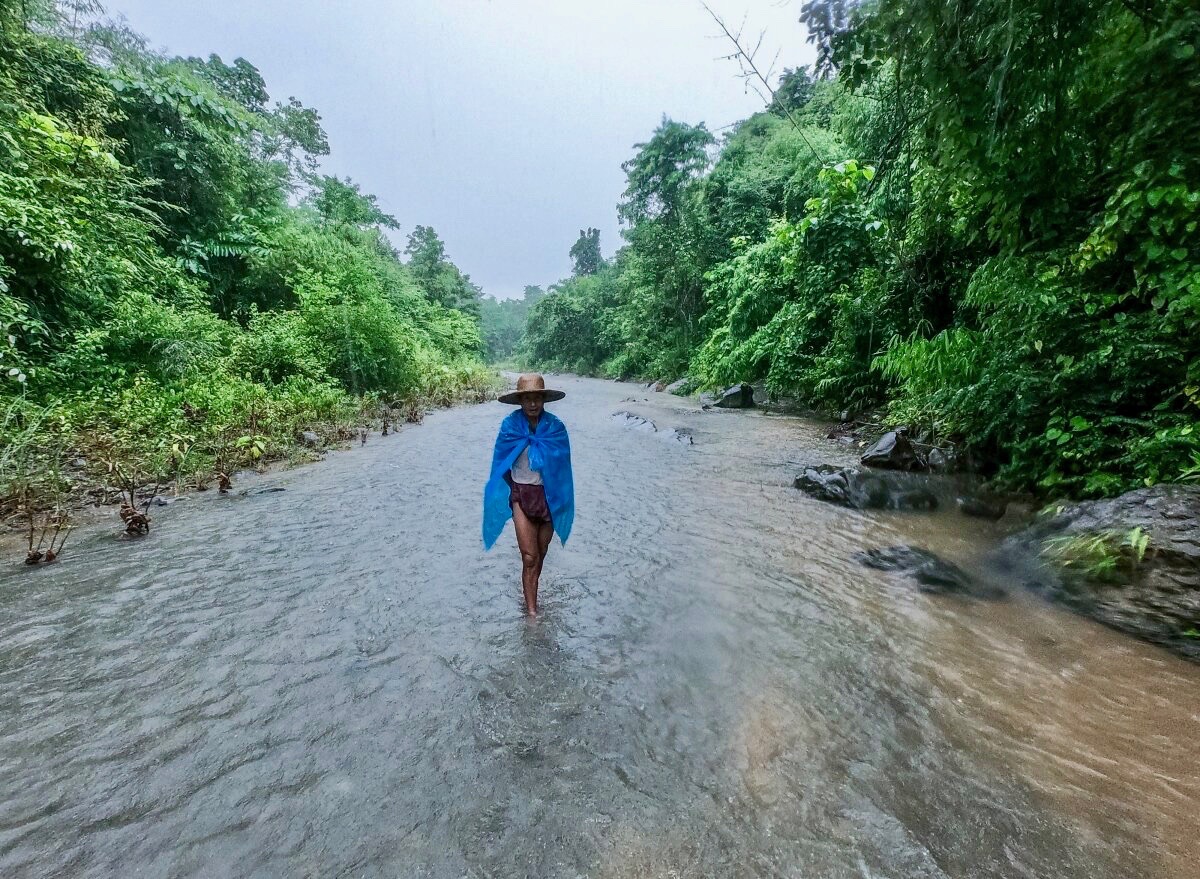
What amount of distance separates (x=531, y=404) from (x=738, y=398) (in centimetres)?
1375

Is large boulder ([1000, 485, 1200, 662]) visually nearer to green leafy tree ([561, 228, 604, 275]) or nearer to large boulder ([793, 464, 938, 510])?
large boulder ([793, 464, 938, 510])

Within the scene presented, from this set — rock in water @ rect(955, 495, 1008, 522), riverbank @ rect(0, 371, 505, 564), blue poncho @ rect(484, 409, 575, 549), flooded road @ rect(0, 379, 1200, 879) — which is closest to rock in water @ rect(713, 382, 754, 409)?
rock in water @ rect(955, 495, 1008, 522)

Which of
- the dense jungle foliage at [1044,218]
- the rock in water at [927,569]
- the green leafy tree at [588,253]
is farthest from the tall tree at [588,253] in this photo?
the rock in water at [927,569]

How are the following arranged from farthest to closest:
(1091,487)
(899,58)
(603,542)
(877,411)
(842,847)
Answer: (877,411)
(603,542)
(1091,487)
(899,58)
(842,847)

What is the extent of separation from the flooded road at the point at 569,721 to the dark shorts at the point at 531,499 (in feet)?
2.54

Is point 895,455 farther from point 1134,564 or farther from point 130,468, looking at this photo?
point 130,468

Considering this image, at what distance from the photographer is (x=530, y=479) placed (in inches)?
147

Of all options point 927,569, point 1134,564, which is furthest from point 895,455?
point 1134,564

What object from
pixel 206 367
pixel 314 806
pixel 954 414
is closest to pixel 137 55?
pixel 206 367

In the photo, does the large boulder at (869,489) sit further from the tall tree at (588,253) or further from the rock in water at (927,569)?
the tall tree at (588,253)

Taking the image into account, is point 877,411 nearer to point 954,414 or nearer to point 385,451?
point 954,414

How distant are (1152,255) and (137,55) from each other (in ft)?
64.0

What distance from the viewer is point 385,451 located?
9.80 meters

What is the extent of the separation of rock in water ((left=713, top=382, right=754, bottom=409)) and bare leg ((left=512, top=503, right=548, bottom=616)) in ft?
44.6
